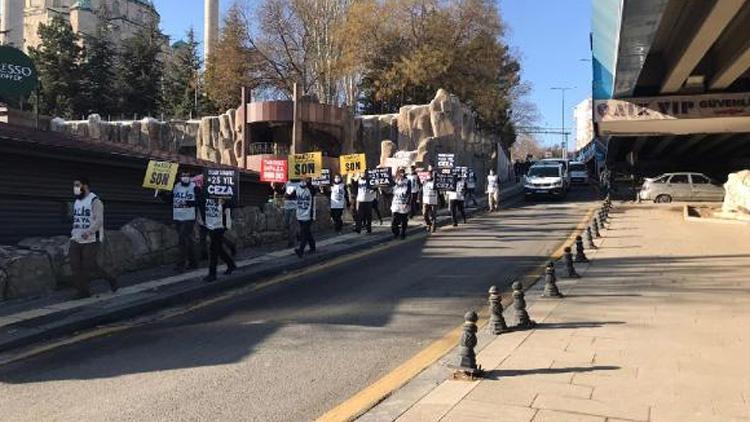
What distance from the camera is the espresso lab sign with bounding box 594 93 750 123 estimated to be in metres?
25.6

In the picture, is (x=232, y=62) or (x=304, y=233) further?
(x=232, y=62)

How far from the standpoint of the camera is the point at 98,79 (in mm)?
68062

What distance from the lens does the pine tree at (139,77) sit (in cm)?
6825

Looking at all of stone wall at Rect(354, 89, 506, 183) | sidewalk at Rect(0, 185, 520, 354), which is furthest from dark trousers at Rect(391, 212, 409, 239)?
stone wall at Rect(354, 89, 506, 183)

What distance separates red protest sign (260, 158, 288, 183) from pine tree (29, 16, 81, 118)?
A: 5248cm

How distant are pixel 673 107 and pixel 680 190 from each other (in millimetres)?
8892

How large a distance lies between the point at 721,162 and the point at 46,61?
185 feet

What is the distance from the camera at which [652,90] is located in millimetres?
26891

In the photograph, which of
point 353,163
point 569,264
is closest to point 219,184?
point 569,264

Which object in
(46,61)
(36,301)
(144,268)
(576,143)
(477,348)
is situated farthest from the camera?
(576,143)

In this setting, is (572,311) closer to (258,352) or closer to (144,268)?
(258,352)

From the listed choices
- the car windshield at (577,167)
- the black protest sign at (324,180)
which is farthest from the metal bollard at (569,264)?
the car windshield at (577,167)

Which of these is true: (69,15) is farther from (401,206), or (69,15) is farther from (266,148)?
(401,206)

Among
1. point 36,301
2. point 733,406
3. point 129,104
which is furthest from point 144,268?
point 129,104
